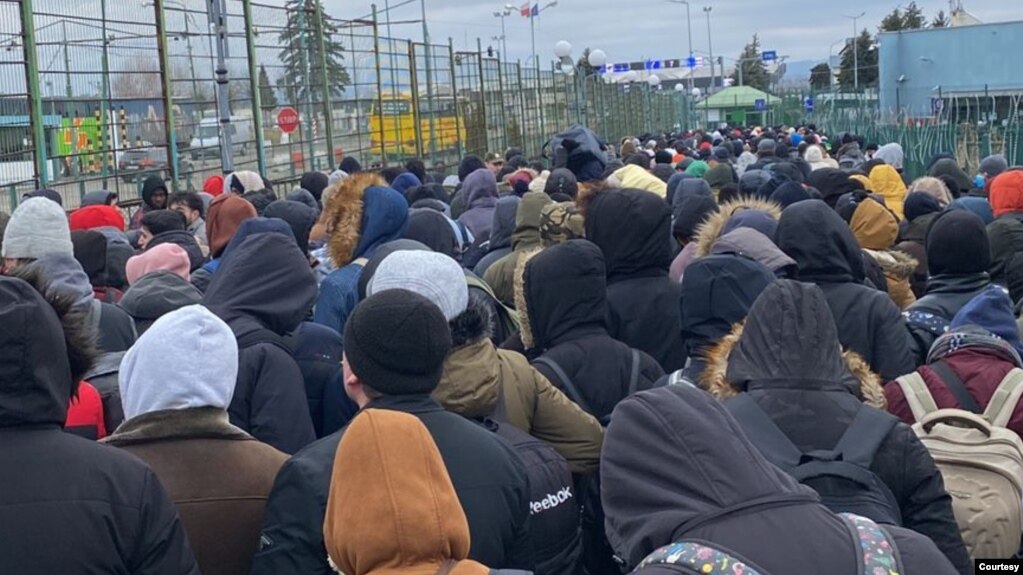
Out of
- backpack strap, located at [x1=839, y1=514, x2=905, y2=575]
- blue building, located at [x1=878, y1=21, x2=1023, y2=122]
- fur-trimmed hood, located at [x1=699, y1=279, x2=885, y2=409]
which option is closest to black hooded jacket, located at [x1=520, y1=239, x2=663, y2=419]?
fur-trimmed hood, located at [x1=699, y1=279, x2=885, y2=409]

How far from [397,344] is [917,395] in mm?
2182

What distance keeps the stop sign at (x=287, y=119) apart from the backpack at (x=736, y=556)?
14.0 meters

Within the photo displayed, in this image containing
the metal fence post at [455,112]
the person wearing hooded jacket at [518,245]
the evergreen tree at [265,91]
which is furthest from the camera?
the metal fence post at [455,112]

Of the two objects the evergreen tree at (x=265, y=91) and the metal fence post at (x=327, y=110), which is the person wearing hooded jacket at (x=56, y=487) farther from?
the metal fence post at (x=327, y=110)

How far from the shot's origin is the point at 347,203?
257 inches

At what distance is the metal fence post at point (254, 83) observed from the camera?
14.7 metres

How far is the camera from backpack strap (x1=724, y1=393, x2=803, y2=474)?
10.6 feet

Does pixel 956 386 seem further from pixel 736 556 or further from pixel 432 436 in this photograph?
pixel 736 556

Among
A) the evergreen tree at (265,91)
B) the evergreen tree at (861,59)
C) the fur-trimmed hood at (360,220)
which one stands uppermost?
the evergreen tree at (861,59)

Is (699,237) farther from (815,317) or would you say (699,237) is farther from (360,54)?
(360,54)

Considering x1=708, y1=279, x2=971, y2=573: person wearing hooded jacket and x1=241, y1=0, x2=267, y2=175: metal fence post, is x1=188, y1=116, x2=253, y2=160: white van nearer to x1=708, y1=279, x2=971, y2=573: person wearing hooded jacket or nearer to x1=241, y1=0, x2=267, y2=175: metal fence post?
x1=241, y1=0, x2=267, y2=175: metal fence post

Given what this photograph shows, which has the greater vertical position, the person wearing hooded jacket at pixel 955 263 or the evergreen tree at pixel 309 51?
the evergreen tree at pixel 309 51

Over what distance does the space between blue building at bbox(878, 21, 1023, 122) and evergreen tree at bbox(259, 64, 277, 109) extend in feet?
113

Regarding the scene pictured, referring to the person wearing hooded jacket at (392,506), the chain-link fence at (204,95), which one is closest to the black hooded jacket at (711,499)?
the person wearing hooded jacket at (392,506)
